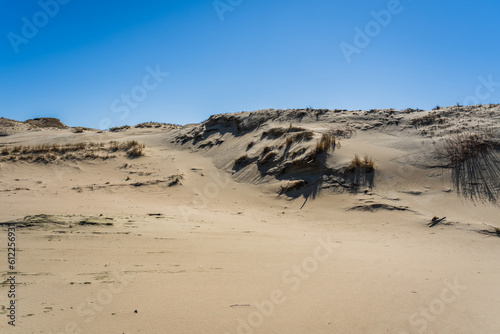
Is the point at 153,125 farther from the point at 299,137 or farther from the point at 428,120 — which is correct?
the point at 428,120

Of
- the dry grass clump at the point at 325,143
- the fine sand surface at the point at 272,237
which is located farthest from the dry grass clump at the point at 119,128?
the dry grass clump at the point at 325,143

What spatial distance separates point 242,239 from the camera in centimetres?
466

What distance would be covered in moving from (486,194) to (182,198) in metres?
7.09

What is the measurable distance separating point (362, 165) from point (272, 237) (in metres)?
4.21

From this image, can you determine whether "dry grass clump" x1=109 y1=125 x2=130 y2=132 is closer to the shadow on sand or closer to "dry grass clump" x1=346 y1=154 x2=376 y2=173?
"dry grass clump" x1=346 y1=154 x2=376 y2=173

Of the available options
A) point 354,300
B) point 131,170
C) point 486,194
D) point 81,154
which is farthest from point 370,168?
point 81,154

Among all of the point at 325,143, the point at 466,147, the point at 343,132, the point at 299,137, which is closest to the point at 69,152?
the point at 299,137

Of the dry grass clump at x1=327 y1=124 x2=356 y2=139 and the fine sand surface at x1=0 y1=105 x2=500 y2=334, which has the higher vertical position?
the dry grass clump at x1=327 y1=124 x2=356 y2=139

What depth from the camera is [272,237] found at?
4.96 m

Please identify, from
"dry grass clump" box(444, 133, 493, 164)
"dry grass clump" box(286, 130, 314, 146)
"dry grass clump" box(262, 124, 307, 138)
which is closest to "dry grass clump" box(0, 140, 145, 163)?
"dry grass clump" box(262, 124, 307, 138)

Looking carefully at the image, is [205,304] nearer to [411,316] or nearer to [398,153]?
[411,316]

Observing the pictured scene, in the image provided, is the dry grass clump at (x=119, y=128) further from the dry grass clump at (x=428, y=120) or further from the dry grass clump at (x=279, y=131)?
the dry grass clump at (x=428, y=120)

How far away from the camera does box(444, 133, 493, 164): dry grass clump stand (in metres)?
A: 7.47

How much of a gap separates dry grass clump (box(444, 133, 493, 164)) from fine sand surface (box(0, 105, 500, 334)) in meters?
0.23
